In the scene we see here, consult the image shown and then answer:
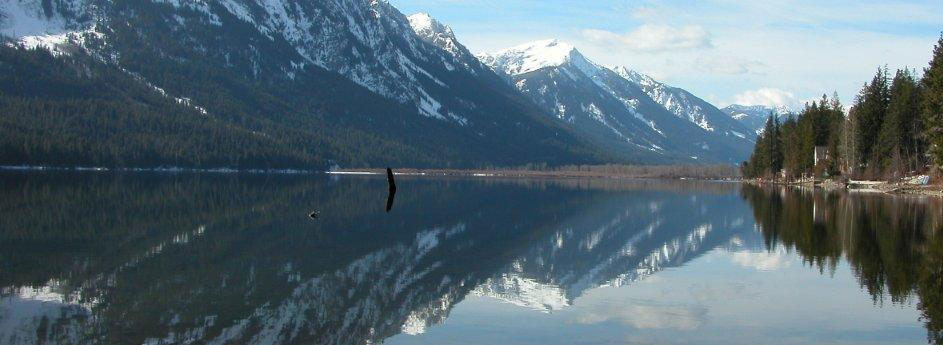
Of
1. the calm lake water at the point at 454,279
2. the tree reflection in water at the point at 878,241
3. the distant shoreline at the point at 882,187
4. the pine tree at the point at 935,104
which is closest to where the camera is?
the calm lake water at the point at 454,279

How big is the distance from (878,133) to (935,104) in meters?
31.4

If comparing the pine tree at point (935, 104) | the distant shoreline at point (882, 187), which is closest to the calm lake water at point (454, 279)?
the pine tree at point (935, 104)

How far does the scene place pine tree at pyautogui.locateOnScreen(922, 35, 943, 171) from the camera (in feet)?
279

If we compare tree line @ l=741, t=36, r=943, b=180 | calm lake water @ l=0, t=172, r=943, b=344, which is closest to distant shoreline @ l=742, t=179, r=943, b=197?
tree line @ l=741, t=36, r=943, b=180

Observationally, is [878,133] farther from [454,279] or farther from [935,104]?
[454,279]

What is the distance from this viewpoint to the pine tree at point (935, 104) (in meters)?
84.9

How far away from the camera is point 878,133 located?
390ft

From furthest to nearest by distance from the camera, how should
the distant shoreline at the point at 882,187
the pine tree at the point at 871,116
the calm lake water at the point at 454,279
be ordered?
the pine tree at the point at 871,116 < the distant shoreline at the point at 882,187 < the calm lake water at the point at 454,279

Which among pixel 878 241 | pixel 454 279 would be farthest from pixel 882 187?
pixel 454 279

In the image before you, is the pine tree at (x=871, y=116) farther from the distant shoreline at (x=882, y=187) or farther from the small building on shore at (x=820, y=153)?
the small building on shore at (x=820, y=153)

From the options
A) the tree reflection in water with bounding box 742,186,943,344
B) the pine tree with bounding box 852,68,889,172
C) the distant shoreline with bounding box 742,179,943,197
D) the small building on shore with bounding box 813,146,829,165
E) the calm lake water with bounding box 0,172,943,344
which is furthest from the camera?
the small building on shore with bounding box 813,146,829,165

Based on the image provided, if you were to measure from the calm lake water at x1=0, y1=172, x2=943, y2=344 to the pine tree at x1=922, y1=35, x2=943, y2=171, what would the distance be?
83.5ft

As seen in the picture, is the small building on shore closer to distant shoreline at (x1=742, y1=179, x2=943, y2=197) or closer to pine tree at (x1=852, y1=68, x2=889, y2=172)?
distant shoreline at (x1=742, y1=179, x2=943, y2=197)

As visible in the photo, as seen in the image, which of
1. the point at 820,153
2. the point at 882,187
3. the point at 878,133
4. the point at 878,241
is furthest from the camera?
the point at 820,153
